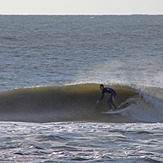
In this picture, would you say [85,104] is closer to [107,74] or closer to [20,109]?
[20,109]

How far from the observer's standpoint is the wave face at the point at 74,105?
541 inches

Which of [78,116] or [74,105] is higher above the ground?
[74,105]

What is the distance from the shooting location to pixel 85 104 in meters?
15.3

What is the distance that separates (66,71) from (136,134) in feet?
54.1

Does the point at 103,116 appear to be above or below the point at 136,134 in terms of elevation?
above

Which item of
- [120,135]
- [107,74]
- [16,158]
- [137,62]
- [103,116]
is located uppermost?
[137,62]

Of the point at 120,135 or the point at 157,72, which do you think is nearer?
the point at 120,135

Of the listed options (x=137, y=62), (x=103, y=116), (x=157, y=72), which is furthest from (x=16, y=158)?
(x=137, y=62)

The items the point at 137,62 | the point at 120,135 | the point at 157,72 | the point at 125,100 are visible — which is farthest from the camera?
the point at 137,62

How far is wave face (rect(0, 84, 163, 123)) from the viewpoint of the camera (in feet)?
45.1

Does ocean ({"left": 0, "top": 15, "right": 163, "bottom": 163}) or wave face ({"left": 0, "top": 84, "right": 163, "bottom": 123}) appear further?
wave face ({"left": 0, "top": 84, "right": 163, "bottom": 123})

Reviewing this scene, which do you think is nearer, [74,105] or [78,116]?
[78,116]

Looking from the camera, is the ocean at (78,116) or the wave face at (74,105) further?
the wave face at (74,105)

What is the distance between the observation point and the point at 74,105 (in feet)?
50.3
